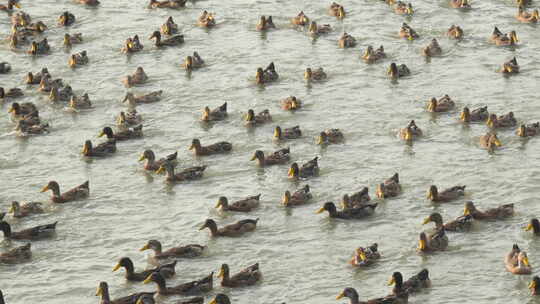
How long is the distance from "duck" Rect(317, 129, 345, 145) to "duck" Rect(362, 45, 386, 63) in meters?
6.18

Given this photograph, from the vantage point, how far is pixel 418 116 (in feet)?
118

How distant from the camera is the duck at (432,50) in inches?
1587

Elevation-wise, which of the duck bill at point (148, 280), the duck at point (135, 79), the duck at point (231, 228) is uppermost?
the duck at point (135, 79)

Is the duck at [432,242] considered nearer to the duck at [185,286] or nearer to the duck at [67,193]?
the duck at [185,286]

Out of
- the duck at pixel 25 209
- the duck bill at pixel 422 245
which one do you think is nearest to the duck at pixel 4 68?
the duck at pixel 25 209

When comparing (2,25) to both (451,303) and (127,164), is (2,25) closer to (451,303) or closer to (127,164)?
(127,164)

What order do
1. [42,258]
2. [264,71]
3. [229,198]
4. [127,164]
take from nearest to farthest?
[42,258] → [229,198] → [127,164] → [264,71]

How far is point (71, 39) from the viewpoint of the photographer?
4216 cm

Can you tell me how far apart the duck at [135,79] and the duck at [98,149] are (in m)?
4.94

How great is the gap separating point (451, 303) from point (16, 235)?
993cm

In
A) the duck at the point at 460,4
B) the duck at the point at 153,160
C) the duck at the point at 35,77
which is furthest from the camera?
the duck at the point at 460,4

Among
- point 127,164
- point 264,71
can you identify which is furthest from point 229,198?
point 264,71

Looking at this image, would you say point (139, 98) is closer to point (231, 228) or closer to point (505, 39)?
point (231, 228)

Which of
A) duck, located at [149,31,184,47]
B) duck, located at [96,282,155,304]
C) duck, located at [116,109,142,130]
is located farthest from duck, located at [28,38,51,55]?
duck, located at [96,282,155,304]
